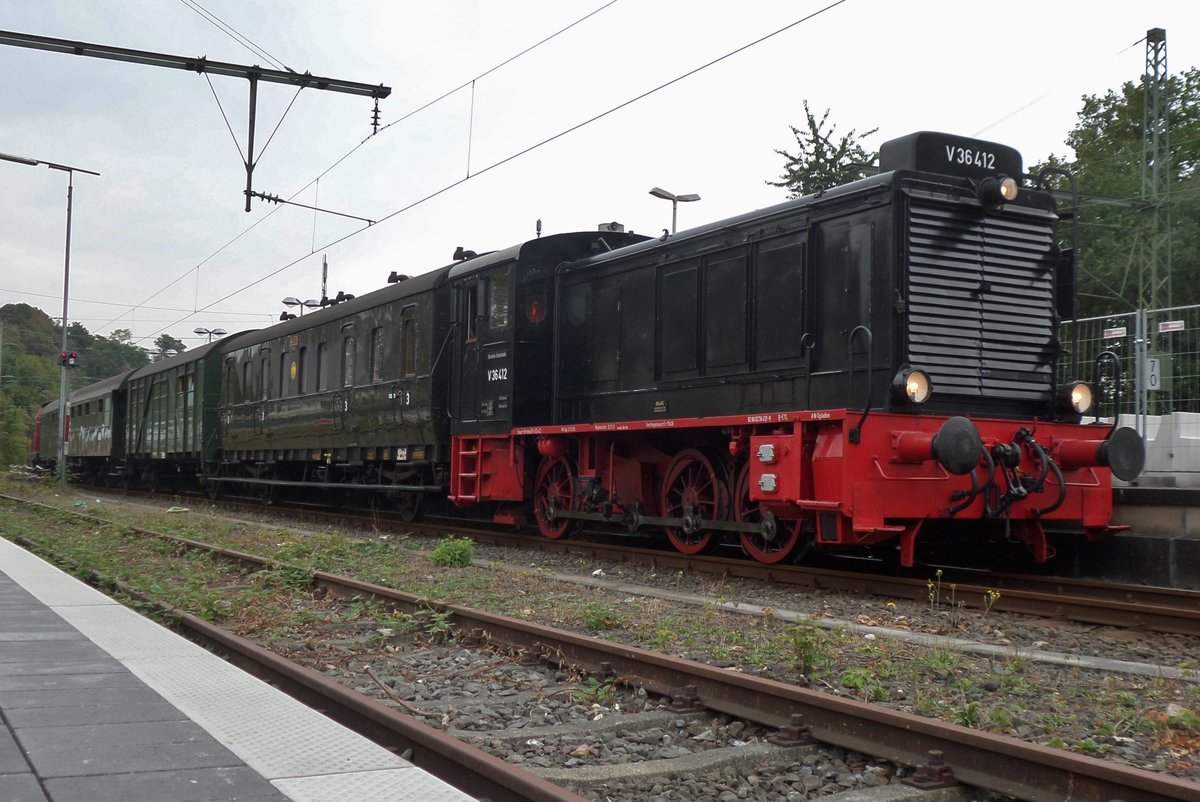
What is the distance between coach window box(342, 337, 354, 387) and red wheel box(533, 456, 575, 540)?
17.6ft

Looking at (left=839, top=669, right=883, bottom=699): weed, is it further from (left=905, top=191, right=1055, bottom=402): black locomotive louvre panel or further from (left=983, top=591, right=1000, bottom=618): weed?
(left=905, top=191, right=1055, bottom=402): black locomotive louvre panel

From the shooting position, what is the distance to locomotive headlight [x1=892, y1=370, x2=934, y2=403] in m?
8.40

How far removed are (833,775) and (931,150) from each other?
6.49 m

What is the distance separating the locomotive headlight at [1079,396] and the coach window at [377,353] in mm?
10231

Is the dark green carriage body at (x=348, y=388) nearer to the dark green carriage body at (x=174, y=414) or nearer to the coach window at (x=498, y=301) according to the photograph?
the dark green carriage body at (x=174, y=414)

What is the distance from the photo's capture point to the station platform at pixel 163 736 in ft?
11.1

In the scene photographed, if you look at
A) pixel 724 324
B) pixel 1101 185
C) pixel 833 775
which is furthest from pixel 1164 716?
pixel 1101 185

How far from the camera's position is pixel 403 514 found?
1686 cm

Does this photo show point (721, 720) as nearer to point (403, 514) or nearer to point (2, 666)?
point (2, 666)

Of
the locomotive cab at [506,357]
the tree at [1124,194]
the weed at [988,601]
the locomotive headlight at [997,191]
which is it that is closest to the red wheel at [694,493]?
the locomotive cab at [506,357]

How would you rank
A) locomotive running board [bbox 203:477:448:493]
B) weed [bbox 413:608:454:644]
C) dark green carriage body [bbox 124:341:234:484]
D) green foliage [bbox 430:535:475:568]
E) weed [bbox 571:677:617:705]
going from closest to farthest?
weed [bbox 571:677:617:705]
weed [bbox 413:608:454:644]
green foliage [bbox 430:535:475:568]
locomotive running board [bbox 203:477:448:493]
dark green carriage body [bbox 124:341:234:484]

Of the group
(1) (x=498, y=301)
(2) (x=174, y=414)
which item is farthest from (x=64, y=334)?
(1) (x=498, y=301)

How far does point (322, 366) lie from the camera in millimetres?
18688

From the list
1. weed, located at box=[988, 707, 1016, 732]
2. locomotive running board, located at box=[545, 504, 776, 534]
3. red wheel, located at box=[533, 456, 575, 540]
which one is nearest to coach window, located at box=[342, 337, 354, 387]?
red wheel, located at box=[533, 456, 575, 540]
